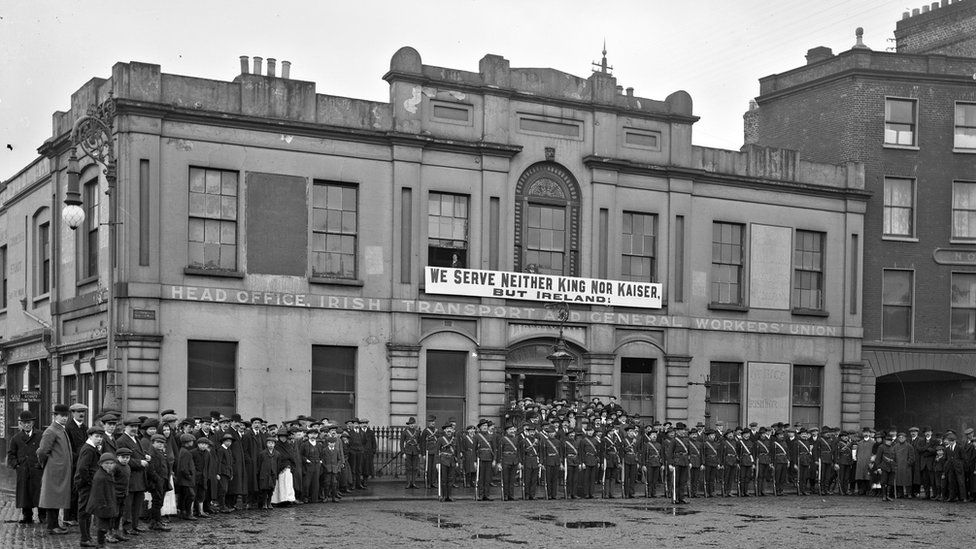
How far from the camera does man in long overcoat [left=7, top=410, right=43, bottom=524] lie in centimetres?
1839

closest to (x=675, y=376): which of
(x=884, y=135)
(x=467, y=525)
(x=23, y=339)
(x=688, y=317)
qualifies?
(x=688, y=317)

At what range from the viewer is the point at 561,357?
88.1ft

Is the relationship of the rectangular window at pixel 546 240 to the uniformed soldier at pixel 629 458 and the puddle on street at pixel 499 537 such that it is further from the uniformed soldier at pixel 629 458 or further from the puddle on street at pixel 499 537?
the puddle on street at pixel 499 537

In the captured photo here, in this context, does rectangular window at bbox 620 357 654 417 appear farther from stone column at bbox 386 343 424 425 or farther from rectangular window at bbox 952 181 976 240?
rectangular window at bbox 952 181 976 240

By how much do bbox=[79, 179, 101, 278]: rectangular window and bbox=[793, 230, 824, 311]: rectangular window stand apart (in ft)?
67.9

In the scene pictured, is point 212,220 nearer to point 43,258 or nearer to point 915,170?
point 43,258

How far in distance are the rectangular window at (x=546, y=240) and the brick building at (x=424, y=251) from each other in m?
0.05

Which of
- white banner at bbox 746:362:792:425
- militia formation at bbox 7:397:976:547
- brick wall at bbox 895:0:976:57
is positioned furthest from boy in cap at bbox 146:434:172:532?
brick wall at bbox 895:0:976:57

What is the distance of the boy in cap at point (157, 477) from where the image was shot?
1786 centimetres

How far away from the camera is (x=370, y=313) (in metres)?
29.6

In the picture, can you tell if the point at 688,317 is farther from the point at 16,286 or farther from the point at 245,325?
the point at 16,286

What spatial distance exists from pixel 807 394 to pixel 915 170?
8.34 metres

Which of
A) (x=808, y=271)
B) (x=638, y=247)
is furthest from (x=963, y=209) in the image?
(x=638, y=247)

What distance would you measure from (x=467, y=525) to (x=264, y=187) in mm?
12425
